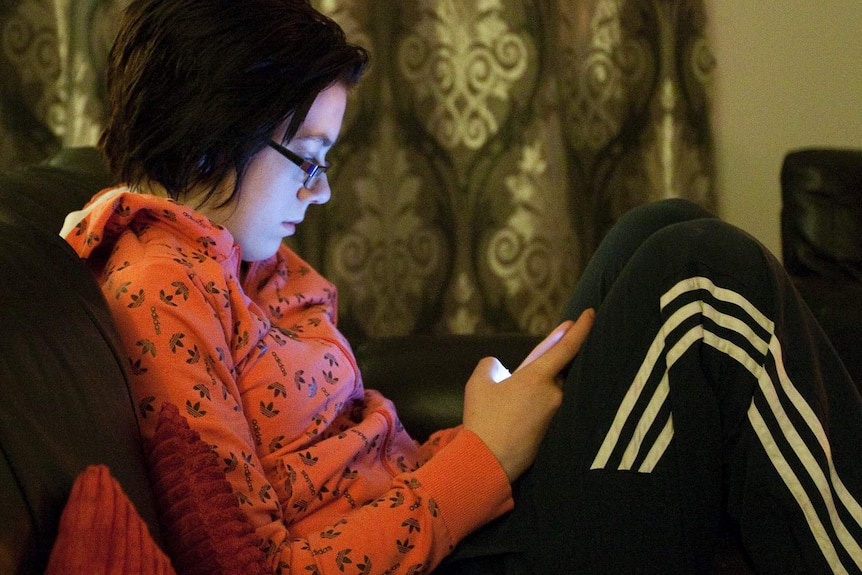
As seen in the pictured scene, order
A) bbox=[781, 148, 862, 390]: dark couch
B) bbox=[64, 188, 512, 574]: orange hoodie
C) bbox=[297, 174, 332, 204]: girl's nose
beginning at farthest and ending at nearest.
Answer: bbox=[781, 148, 862, 390]: dark couch → bbox=[297, 174, 332, 204]: girl's nose → bbox=[64, 188, 512, 574]: orange hoodie

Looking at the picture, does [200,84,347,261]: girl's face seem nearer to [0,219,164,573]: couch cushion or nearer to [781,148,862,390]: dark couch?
[0,219,164,573]: couch cushion

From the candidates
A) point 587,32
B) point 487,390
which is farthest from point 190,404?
point 587,32

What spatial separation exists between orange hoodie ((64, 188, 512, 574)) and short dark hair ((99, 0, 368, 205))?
74 mm

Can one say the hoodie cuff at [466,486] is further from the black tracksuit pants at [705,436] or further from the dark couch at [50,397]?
the dark couch at [50,397]

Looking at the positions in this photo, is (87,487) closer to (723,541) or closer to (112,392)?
Result: (112,392)

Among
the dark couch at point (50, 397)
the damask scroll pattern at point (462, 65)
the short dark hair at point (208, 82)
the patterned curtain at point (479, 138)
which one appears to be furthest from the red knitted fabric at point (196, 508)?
the damask scroll pattern at point (462, 65)

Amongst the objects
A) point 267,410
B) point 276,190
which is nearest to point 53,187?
point 276,190

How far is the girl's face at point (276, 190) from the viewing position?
1017 mm

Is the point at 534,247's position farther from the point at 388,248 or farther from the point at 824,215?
the point at 824,215

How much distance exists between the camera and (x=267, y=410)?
95 centimetres

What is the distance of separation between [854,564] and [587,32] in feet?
5.22

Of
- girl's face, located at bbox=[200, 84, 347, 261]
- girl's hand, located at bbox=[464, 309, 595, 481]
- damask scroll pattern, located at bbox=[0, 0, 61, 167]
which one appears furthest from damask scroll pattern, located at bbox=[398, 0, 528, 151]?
girl's hand, located at bbox=[464, 309, 595, 481]

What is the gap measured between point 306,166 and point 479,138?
1117 millimetres

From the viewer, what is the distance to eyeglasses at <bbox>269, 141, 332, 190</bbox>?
1017mm
